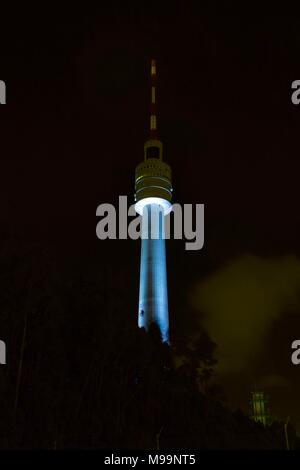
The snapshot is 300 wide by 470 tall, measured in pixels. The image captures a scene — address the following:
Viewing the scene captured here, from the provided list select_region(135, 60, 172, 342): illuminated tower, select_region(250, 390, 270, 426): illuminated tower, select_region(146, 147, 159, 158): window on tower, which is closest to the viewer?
select_region(135, 60, 172, 342): illuminated tower

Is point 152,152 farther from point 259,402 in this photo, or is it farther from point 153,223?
point 259,402

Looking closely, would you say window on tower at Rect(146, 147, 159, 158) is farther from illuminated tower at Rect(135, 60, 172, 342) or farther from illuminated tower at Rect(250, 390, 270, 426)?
illuminated tower at Rect(250, 390, 270, 426)

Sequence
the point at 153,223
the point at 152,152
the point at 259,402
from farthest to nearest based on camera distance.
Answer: the point at 259,402, the point at 152,152, the point at 153,223

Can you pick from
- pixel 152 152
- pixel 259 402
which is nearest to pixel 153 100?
pixel 152 152

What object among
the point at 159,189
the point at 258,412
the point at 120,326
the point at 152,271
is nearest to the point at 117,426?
the point at 120,326

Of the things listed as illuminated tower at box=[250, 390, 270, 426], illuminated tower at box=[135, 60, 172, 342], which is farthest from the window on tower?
illuminated tower at box=[250, 390, 270, 426]

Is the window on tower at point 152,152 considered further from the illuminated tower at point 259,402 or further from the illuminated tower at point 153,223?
the illuminated tower at point 259,402

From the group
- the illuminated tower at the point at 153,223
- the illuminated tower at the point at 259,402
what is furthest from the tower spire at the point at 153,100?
the illuminated tower at the point at 259,402
